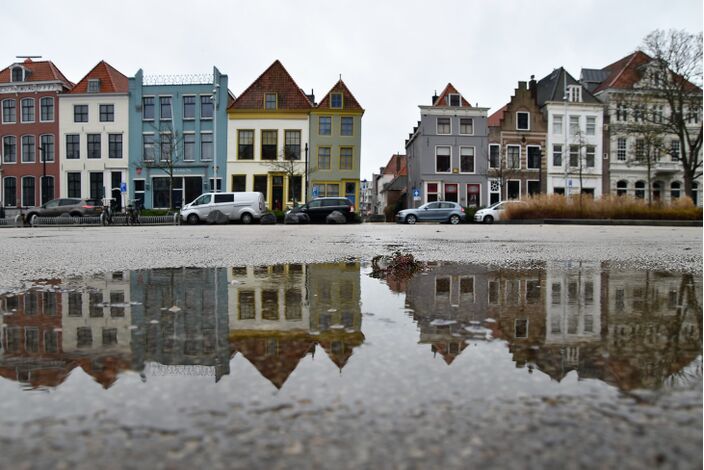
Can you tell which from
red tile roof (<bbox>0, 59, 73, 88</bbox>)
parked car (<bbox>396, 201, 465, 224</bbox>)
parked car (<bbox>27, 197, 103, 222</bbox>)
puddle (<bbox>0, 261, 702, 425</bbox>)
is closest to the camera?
puddle (<bbox>0, 261, 702, 425</bbox>)

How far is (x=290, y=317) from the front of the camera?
10.2ft

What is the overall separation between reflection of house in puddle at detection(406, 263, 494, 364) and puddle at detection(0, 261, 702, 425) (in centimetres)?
2

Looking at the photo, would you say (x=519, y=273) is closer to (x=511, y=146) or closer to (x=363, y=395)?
(x=363, y=395)

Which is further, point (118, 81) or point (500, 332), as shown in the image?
point (118, 81)

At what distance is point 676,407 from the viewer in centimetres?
164

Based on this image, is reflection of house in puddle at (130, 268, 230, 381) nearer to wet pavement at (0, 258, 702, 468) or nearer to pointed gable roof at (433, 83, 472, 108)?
wet pavement at (0, 258, 702, 468)

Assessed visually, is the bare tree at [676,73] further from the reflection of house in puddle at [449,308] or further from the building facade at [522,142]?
the reflection of house in puddle at [449,308]

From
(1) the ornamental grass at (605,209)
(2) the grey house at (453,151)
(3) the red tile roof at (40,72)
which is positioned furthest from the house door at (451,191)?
(3) the red tile roof at (40,72)

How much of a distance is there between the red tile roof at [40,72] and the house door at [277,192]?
18.7m

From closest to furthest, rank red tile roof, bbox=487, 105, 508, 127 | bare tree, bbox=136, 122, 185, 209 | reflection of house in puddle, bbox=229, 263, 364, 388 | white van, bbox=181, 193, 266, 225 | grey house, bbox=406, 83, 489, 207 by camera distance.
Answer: reflection of house in puddle, bbox=229, 263, 364, 388, white van, bbox=181, 193, 266, 225, bare tree, bbox=136, 122, 185, 209, grey house, bbox=406, 83, 489, 207, red tile roof, bbox=487, 105, 508, 127

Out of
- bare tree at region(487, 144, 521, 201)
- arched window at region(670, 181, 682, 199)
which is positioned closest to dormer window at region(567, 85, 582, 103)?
bare tree at region(487, 144, 521, 201)

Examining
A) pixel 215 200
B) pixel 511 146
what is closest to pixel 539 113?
pixel 511 146

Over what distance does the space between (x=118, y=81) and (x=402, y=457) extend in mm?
50848

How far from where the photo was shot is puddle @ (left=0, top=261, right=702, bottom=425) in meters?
1.79
